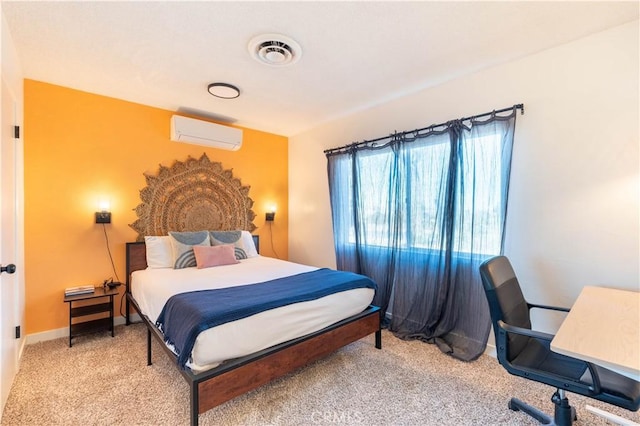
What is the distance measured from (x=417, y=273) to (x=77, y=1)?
3362mm

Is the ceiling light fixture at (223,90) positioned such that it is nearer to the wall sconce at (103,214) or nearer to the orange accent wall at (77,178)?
the orange accent wall at (77,178)

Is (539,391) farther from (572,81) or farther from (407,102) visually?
(407,102)

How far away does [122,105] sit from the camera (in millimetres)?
3252

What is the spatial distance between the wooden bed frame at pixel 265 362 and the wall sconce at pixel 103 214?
126 centimetres

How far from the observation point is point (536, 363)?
5.14 ft

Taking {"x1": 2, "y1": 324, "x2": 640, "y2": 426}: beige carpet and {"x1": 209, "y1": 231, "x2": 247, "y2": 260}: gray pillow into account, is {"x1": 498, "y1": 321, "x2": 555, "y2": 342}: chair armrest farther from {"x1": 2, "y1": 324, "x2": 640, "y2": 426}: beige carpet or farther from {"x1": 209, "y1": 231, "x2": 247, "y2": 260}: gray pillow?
{"x1": 209, "y1": 231, "x2": 247, "y2": 260}: gray pillow

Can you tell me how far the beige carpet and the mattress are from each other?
40cm

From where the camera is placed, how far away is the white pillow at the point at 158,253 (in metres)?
3.14

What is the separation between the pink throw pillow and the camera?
3162 millimetres

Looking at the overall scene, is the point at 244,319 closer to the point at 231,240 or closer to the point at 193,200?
the point at 231,240

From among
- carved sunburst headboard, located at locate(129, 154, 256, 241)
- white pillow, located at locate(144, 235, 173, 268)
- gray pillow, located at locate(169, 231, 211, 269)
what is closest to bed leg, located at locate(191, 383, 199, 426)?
gray pillow, located at locate(169, 231, 211, 269)

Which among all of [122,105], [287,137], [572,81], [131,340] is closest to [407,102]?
[572,81]

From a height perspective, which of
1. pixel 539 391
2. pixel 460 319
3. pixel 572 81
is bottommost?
pixel 539 391

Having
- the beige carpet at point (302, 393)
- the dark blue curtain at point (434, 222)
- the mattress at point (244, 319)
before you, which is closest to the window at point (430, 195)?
the dark blue curtain at point (434, 222)
